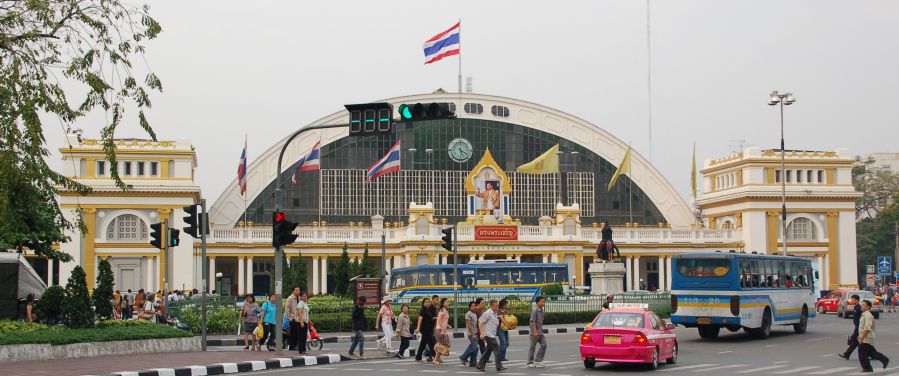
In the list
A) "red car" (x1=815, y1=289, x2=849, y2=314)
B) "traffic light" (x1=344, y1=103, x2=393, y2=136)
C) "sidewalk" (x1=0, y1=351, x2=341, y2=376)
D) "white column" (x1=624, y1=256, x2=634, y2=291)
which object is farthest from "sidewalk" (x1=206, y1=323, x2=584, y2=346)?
"white column" (x1=624, y1=256, x2=634, y2=291)

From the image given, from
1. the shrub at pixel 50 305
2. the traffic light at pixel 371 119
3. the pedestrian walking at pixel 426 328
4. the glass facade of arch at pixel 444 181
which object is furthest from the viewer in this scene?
the glass facade of arch at pixel 444 181

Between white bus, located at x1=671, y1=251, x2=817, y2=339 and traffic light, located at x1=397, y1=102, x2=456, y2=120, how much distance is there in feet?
44.3

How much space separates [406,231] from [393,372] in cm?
5332

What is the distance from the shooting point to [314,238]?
79.2 meters

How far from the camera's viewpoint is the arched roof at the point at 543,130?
3322 inches

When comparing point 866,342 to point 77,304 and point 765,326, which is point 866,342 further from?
point 77,304

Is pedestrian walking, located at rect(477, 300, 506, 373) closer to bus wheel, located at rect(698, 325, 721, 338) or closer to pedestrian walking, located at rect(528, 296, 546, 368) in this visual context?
pedestrian walking, located at rect(528, 296, 546, 368)

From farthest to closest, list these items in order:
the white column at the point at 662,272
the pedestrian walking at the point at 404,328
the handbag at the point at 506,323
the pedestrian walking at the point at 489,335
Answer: the white column at the point at 662,272 → the pedestrian walking at the point at 404,328 → the handbag at the point at 506,323 → the pedestrian walking at the point at 489,335

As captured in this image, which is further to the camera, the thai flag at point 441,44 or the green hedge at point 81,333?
the thai flag at point 441,44

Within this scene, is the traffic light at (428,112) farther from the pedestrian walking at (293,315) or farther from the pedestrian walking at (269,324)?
the pedestrian walking at (269,324)

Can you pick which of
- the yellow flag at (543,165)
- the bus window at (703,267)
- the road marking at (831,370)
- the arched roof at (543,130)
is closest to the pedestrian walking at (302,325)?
the road marking at (831,370)

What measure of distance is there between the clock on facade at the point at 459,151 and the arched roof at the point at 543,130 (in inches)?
82.9

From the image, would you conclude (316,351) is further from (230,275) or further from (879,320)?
(230,275)

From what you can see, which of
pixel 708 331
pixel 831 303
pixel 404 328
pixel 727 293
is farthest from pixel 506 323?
pixel 831 303
